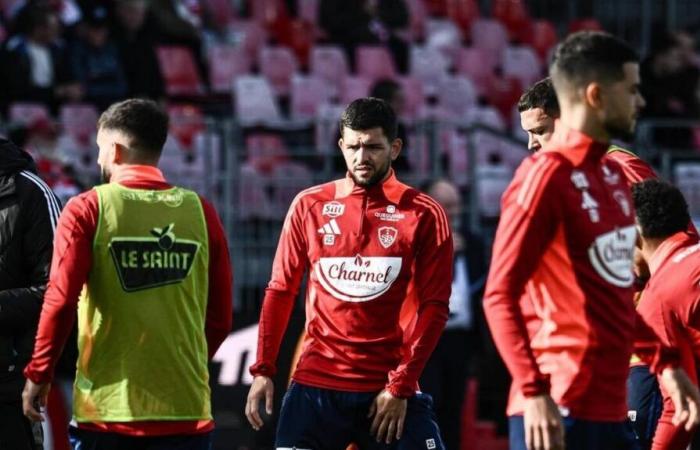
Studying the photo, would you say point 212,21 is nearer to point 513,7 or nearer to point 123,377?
point 513,7

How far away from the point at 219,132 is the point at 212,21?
183 inches

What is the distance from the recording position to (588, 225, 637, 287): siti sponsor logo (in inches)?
206

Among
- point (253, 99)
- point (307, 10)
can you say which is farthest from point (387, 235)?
point (307, 10)

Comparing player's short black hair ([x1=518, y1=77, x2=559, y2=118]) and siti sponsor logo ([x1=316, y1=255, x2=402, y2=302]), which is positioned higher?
player's short black hair ([x1=518, y1=77, x2=559, y2=118])

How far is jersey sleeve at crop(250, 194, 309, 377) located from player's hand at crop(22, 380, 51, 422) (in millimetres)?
1179

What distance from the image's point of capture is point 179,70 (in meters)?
17.1

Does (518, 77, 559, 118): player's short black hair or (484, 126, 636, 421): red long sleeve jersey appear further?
(518, 77, 559, 118): player's short black hair

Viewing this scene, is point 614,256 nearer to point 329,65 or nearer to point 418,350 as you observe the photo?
point 418,350

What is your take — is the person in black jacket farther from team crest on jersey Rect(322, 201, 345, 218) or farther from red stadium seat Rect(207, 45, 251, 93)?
red stadium seat Rect(207, 45, 251, 93)

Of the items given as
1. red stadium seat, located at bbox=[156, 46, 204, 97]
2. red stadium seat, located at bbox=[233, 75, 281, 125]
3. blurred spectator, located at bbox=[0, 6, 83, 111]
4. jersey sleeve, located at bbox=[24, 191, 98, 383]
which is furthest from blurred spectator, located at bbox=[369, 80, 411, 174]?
jersey sleeve, located at bbox=[24, 191, 98, 383]

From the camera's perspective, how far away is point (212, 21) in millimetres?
18516

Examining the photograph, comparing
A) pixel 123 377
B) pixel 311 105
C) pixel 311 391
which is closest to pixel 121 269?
pixel 123 377

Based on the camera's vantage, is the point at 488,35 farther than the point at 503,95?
Yes

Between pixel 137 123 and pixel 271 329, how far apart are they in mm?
1242
